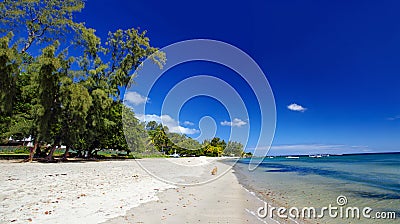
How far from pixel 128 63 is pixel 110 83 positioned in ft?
9.08

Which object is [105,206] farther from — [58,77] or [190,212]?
[58,77]

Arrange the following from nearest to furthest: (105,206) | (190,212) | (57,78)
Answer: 1. (105,206)
2. (190,212)
3. (57,78)

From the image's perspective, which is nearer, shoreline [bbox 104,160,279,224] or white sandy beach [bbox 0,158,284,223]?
white sandy beach [bbox 0,158,284,223]

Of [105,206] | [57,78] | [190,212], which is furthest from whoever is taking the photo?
[57,78]

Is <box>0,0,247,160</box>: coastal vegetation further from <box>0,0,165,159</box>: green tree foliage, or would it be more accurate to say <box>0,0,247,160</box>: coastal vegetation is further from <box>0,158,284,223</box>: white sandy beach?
<box>0,158,284,223</box>: white sandy beach

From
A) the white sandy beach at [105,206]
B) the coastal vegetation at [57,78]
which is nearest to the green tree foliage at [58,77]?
the coastal vegetation at [57,78]

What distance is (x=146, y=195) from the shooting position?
29.2 feet

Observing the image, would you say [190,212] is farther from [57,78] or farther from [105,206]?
[57,78]

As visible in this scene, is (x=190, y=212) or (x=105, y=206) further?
(x=190, y=212)

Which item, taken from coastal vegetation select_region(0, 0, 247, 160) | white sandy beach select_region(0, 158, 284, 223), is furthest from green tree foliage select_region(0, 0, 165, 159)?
white sandy beach select_region(0, 158, 284, 223)

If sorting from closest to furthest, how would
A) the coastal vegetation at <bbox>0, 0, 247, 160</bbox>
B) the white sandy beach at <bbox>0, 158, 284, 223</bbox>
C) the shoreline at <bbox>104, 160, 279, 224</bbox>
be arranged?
the white sandy beach at <bbox>0, 158, 284, 223</bbox> → the shoreline at <bbox>104, 160, 279, 224</bbox> → the coastal vegetation at <bbox>0, 0, 247, 160</bbox>

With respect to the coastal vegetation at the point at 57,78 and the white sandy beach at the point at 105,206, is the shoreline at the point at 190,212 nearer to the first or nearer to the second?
the white sandy beach at the point at 105,206

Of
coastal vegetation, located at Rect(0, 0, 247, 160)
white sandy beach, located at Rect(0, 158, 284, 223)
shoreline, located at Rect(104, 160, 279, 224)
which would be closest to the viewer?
white sandy beach, located at Rect(0, 158, 284, 223)

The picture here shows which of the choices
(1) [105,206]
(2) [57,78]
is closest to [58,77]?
(2) [57,78]
